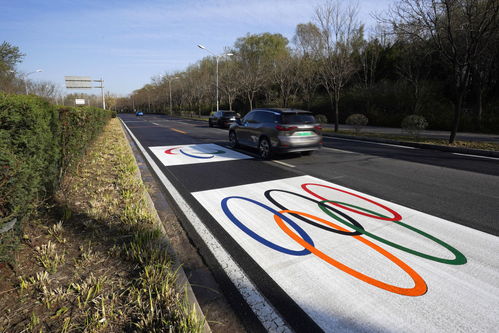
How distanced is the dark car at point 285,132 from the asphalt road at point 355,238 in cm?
120

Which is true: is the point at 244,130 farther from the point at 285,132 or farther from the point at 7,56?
the point at 7,56

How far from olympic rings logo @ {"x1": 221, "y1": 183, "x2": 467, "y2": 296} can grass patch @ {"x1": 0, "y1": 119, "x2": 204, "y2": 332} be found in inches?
53.5

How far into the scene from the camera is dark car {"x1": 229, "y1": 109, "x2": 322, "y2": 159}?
26.9ft

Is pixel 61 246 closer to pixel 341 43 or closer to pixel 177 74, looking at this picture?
pixel 341 43

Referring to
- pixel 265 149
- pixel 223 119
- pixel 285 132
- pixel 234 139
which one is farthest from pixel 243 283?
pixel 223 119

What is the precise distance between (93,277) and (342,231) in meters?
2.91

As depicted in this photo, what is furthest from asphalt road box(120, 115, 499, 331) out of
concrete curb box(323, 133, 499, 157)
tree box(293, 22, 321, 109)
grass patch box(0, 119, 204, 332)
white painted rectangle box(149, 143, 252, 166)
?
tree box(293, 22, 321, 109)

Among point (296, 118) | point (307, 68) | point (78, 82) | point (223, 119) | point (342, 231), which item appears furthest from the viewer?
point (78, 82)

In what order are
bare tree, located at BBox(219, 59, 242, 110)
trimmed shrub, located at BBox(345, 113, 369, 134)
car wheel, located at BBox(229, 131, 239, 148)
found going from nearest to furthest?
car wheel, located at BBox(229, 131, 239, 148)
trimmed shrub, located at BBox(345, 113, 369, 134)
bare tree, located at BBox(219, 59, 242, 110)

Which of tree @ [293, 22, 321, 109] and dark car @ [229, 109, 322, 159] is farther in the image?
tree @ [293, 22, 321, 109]

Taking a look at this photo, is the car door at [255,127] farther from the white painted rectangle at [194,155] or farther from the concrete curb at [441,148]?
the concrete curb at [441,148]

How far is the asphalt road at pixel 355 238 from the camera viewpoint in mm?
2184

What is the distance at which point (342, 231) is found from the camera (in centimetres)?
356

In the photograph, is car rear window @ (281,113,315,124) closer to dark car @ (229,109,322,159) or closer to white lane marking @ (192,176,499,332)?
dark car @ (229,109,322,159)
